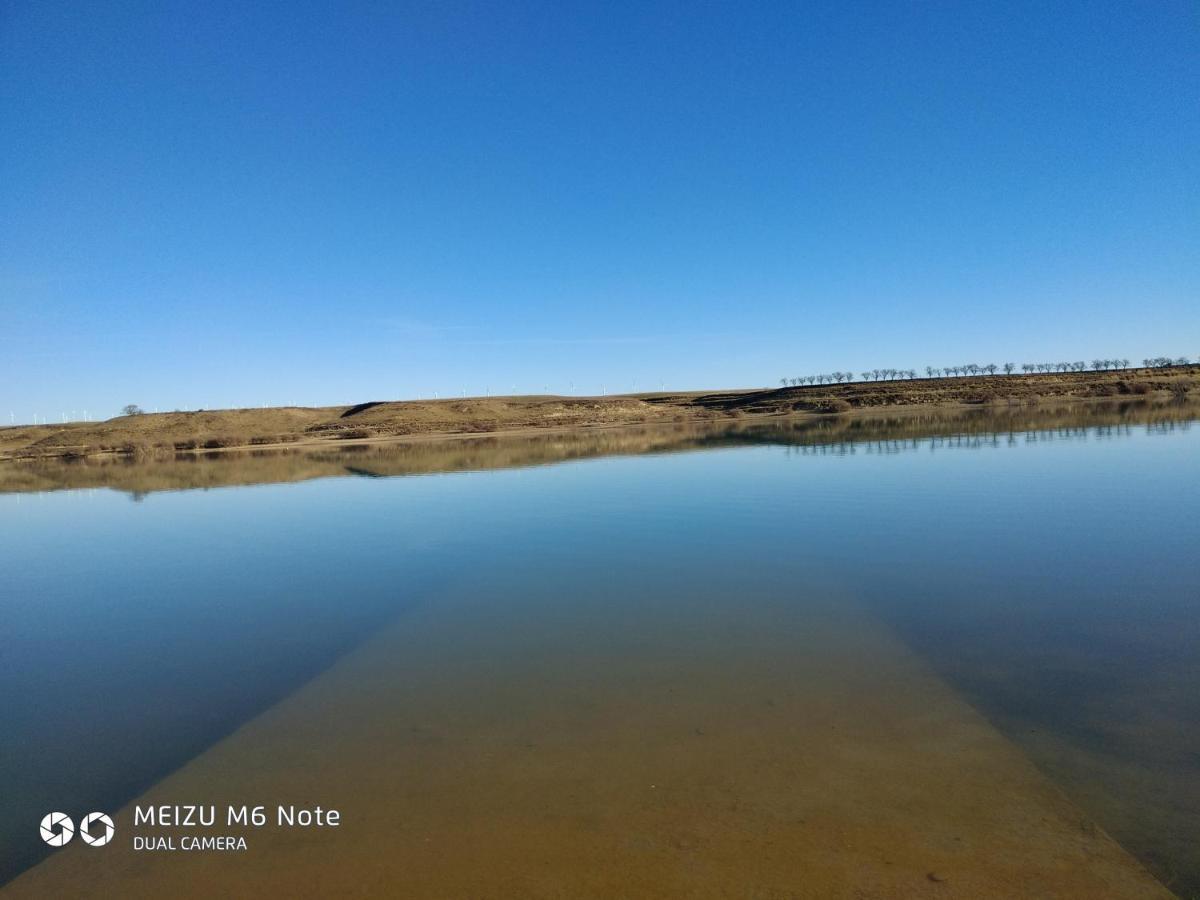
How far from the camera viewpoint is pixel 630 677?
20.6 ft

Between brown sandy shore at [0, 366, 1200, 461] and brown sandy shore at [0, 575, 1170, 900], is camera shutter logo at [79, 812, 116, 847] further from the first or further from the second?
brown sandy shore at [0, 366, 1200, 461]

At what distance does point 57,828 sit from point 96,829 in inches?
12.7

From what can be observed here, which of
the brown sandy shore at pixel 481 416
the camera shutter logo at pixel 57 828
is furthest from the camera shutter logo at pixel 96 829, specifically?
the brown sandy shore at pixel 481 416

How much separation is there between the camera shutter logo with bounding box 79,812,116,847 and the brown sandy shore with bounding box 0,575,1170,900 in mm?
81

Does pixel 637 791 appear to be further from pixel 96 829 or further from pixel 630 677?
pixel 96 829

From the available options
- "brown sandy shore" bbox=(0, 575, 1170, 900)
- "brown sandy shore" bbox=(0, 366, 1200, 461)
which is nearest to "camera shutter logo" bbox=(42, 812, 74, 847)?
"brown sandy shore" bbox=(0, 575, 1170, 900)

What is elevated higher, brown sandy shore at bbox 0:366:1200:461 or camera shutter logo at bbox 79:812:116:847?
brown sandy shore at bbox 0:366:1200:461

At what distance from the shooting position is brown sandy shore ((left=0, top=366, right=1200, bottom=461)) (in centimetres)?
7125

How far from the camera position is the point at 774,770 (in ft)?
15.0

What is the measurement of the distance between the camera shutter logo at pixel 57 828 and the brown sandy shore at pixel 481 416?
222 feet

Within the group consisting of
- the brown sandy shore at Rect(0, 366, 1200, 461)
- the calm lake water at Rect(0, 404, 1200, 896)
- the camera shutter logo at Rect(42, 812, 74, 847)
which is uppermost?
the brown sandy shore at Rect(0, 366, 1200, 461)

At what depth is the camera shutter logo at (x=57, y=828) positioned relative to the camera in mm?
4418

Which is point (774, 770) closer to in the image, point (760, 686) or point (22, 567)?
point (760, 686)

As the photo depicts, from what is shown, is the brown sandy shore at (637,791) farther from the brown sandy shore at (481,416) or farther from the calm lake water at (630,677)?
the brown sandy shore at (481,416)
